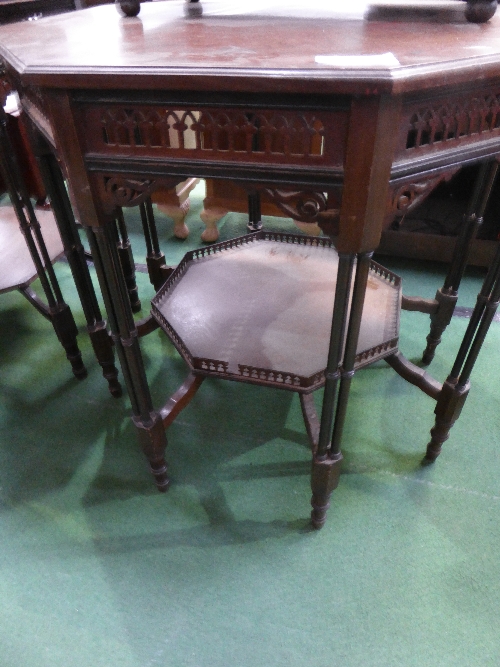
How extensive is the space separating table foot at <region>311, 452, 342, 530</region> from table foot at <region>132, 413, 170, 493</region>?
1.09 ft

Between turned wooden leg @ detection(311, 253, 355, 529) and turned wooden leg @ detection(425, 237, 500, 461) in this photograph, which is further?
turned wooden leg @ detection(425, 237, 500, 461)

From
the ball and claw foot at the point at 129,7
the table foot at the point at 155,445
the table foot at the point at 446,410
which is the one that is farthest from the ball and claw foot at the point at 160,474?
the ball and claw foot at the point at 129,7

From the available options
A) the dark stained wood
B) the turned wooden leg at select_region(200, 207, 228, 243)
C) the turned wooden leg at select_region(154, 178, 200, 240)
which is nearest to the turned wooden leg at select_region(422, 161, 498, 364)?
the turned wooden leg at select_region(200, 207, 228, 243)

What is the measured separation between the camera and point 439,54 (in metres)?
0.57

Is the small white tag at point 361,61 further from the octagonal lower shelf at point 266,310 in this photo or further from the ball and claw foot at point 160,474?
the ball and claw foot at point 160,474

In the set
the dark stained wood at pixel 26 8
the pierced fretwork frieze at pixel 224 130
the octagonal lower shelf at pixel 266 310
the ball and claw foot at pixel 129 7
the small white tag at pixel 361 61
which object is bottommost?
the octagonal lower shelf at pixel 266 310

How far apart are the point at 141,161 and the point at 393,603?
0.89 m

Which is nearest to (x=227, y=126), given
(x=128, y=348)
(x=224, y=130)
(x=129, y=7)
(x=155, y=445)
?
(x=224, y=130)

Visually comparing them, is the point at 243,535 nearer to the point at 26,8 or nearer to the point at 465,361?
the point at 465,361

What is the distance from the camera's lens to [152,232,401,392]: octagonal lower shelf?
1.06m

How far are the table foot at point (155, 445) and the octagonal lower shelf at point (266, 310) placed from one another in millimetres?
146

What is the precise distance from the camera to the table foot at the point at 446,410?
1.03 meters

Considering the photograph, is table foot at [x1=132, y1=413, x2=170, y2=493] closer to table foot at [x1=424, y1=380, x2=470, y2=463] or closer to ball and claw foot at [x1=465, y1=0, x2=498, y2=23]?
table foot at [x1=424, y1=380, x2=470, y2=463]

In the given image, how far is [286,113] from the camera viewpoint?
1.87ft
